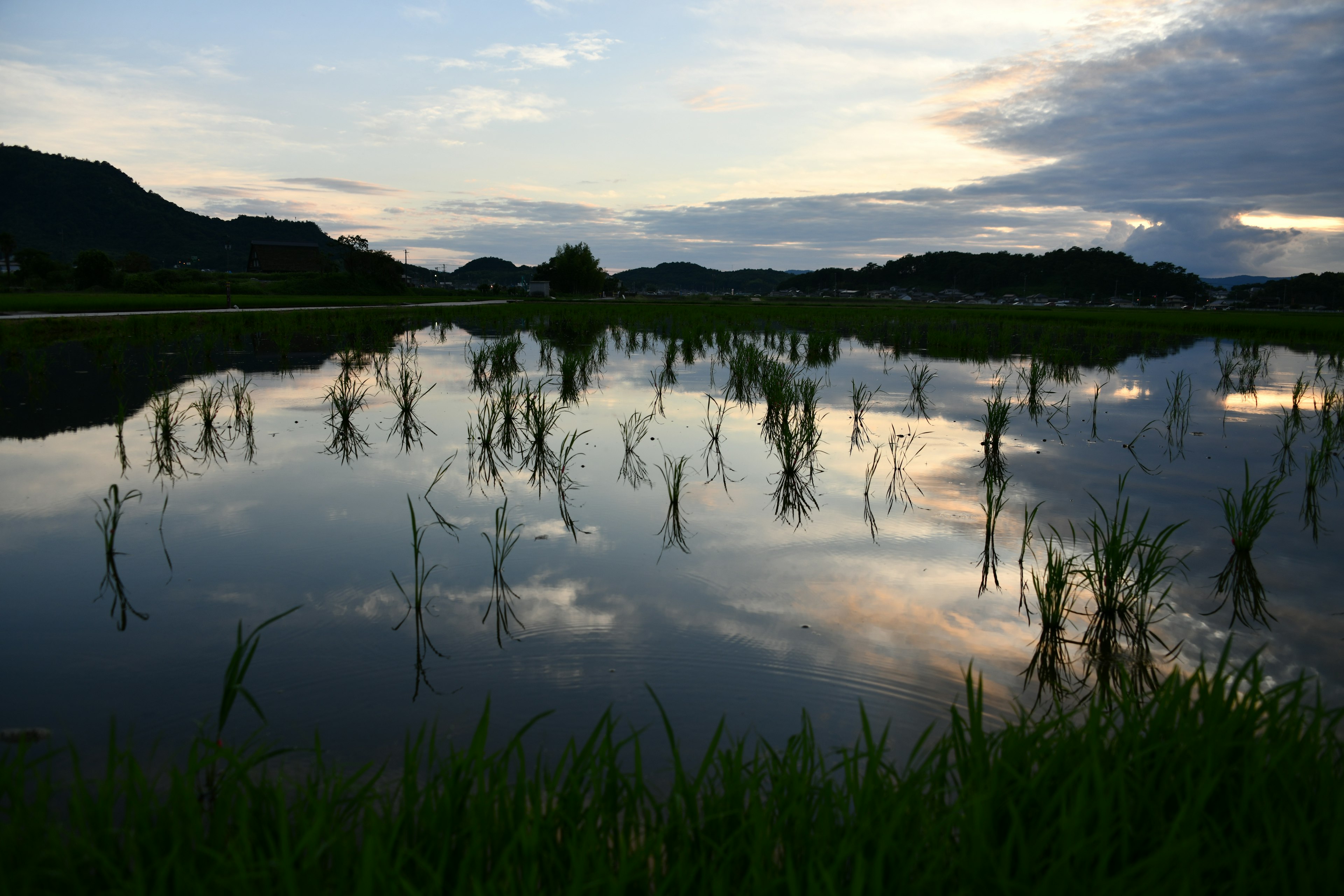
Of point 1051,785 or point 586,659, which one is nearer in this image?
point 1051,785

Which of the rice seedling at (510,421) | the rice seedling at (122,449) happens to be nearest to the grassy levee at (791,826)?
the rice seedling at (122,449)

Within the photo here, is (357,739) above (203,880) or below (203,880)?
below

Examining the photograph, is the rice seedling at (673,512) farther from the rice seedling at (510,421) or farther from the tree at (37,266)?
the tree at (37,266)

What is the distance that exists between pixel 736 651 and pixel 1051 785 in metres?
1.40

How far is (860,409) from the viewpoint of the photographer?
9.21m

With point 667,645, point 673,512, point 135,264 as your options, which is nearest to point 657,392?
point 673,512

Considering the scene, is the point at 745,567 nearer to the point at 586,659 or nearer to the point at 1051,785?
the point at 586,659

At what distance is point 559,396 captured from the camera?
10.1m

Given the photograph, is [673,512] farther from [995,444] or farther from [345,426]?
Result: [345,426]

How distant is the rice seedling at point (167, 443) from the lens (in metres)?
5.69

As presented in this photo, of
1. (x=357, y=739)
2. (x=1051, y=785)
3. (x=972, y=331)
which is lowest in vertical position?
(x=357, y=739)

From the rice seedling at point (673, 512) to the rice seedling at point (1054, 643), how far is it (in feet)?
6.04

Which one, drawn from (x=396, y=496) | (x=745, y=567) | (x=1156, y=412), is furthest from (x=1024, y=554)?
(x=1156, y=412)

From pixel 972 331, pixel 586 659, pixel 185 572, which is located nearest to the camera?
pixel 586 659
